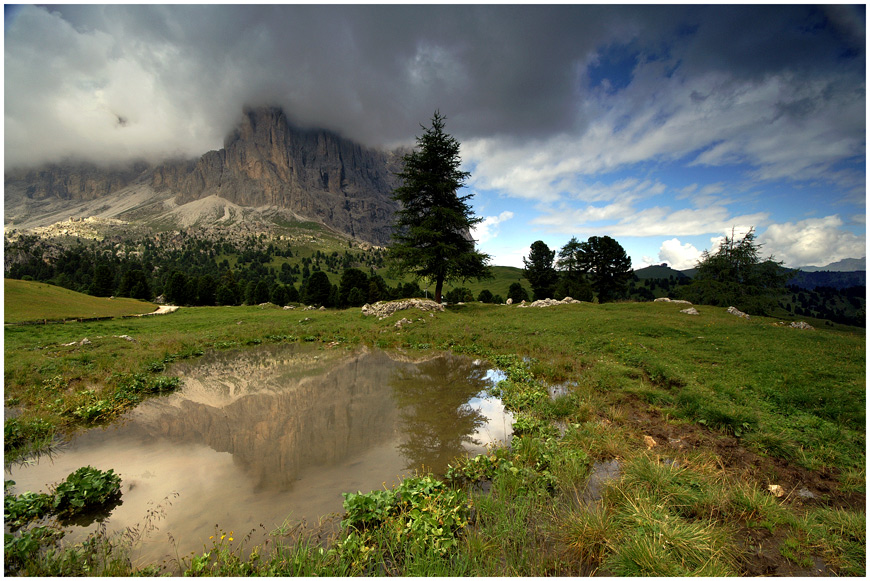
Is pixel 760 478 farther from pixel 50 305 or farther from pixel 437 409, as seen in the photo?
pixel 50 305

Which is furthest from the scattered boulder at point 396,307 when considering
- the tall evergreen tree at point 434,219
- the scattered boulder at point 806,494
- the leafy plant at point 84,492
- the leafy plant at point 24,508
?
the scattered boulder at point 806,494

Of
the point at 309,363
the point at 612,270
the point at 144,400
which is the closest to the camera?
the point at 144,400

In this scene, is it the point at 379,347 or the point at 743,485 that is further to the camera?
the point at 379,347

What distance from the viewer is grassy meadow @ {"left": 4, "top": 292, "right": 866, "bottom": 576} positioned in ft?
22.1

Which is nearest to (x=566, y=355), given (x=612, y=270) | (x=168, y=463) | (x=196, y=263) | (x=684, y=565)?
(x=684, y=565)

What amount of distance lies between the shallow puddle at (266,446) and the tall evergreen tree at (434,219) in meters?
20.9

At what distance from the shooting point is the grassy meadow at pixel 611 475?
22.1 ft

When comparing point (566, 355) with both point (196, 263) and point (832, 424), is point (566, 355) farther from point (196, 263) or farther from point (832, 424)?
point (196, 263)

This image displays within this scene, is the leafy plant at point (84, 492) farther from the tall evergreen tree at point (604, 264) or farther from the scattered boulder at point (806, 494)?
the tall evergreen tree at point (604, 264)

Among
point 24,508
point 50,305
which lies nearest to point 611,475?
point 24,508

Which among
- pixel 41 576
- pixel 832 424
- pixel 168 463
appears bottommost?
pixel 41 576

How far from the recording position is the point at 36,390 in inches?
529

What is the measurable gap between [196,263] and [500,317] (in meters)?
208

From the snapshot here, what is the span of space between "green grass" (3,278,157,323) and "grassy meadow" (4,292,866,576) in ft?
67.1
